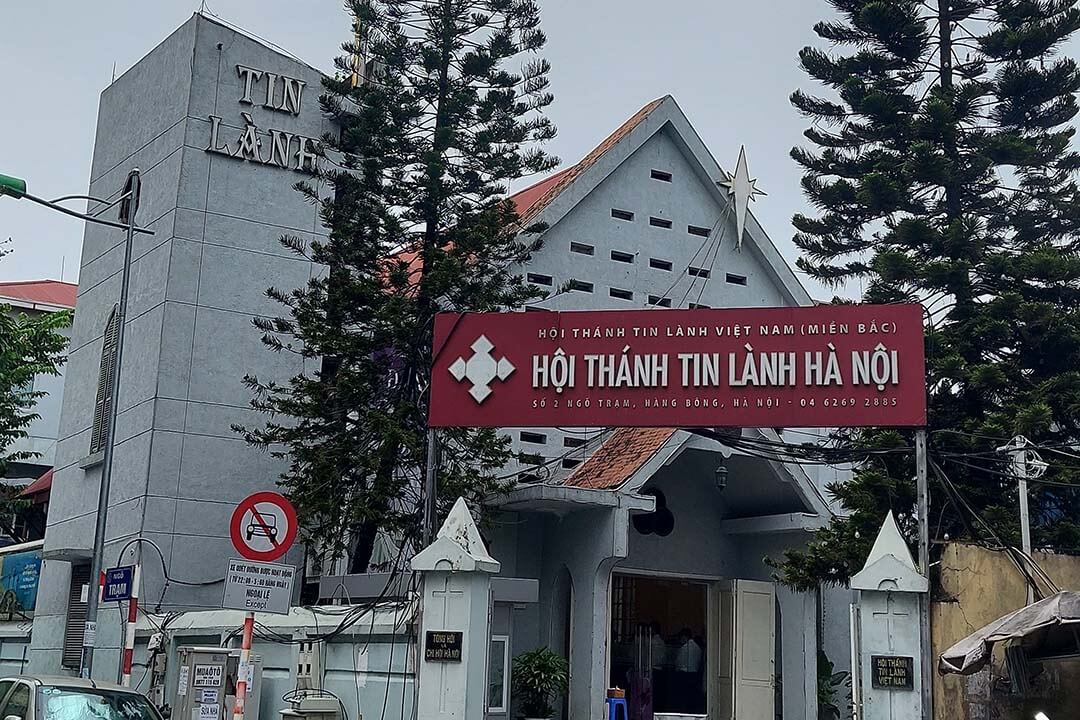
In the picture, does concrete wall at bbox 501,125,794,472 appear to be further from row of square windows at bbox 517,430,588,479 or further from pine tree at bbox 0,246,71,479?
pine tree at bbox 0,246,71,479

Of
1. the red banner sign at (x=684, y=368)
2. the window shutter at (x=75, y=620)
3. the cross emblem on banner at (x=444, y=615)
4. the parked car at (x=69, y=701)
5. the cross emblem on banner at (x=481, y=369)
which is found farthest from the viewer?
the window shutter at (x=75, y=620)

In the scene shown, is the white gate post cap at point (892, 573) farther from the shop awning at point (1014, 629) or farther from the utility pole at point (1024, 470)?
the utility pole at point (1024, 470)

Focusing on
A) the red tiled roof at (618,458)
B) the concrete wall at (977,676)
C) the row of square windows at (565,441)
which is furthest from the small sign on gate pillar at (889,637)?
the row of square windows at (565,441)

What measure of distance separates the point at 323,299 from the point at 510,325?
21.9 ft

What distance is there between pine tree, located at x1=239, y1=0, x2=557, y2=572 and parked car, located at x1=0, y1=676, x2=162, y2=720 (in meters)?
5.32

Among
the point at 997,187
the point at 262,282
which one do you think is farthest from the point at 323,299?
the point at 997,187

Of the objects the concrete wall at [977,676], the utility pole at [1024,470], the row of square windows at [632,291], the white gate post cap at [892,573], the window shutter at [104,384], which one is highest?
the row of square windows at [632,291]

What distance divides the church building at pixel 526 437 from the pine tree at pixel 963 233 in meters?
1.98

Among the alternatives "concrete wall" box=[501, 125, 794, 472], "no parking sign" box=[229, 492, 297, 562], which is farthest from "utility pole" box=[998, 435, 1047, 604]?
"no parking sign" box=[229, 492, 297, 562]

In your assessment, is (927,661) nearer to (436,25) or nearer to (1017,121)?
(1017,121)

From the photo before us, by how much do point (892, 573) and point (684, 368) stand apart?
8.56ft

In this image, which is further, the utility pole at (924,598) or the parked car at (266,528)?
the utility pole at (924,598)

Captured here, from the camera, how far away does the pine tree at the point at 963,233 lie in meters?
16.3

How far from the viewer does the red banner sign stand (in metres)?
11.4
